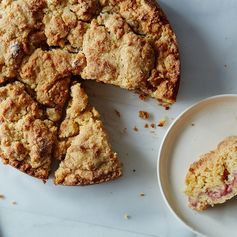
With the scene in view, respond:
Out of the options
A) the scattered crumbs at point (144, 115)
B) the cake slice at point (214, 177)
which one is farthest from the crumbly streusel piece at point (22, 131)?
the cake slice at point (214, 177)

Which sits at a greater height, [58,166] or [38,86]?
[38,86]

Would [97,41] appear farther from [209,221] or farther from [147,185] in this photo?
[209,221]

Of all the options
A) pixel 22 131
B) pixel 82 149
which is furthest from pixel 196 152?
pixel 22 131

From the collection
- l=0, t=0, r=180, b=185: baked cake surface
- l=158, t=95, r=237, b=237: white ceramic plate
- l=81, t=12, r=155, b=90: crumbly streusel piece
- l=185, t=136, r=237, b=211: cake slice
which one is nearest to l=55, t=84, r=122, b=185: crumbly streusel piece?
l=0, t=0, r=180, b=185: baked cake surface

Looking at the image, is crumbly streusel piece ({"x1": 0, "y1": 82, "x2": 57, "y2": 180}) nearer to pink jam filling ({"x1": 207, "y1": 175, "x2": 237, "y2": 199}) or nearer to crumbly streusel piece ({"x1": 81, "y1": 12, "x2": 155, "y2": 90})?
crumbly streusel piece ({"x1": 81, "y1": 12, "x2": 155, "y2": 90})

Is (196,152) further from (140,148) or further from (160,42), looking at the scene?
(160,42)

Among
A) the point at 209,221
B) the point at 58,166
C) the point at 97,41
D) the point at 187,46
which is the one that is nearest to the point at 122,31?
the point at 97,41

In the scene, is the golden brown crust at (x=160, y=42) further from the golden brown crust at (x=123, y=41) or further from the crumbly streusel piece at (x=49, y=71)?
the crumbly streusel piece at (x=49, y=71)
